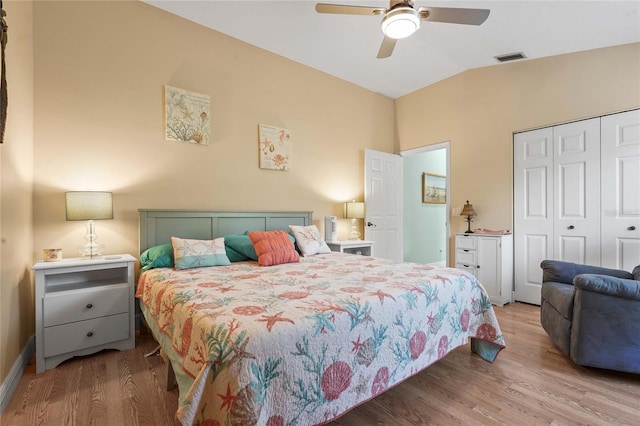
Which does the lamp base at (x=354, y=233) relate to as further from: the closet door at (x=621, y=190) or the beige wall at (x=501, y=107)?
the closet door at (x=621, y=190)

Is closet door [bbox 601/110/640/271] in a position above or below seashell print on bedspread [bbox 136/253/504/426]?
above

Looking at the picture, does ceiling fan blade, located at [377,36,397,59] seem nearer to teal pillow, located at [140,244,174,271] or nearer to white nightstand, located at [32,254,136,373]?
teal pillow, located at [140,244,174,271]

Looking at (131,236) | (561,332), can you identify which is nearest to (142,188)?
(131,236)

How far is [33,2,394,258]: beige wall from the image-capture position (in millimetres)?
2486

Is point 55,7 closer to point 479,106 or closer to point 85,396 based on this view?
point 85,396

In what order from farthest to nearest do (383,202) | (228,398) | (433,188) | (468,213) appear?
(433,188) → (383,202) → (468,213) → (228,398)

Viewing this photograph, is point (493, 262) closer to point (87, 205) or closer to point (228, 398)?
point (228, 398)

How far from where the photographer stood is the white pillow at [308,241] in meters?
3.18

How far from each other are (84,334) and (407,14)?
3.26m

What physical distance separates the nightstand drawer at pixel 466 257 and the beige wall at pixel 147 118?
193 centimetres

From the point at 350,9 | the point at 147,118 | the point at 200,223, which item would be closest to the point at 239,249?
the point at 200,223

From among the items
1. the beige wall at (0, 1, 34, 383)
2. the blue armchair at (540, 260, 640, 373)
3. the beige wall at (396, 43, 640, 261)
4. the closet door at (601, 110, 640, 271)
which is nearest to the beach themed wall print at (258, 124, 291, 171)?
the beige wall at (0, 1, 34, 383)

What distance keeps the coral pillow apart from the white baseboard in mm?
1678

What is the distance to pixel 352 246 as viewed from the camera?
3984 mm
